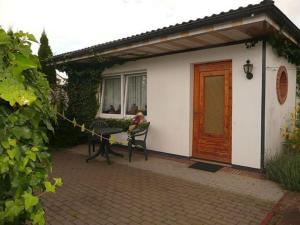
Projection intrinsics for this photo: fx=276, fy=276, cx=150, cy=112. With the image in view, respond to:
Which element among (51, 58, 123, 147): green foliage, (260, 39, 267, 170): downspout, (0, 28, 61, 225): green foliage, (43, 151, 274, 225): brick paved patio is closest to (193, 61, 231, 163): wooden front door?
(260, 39, 267, 170): downspout

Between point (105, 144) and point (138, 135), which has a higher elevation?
point (138, 135)

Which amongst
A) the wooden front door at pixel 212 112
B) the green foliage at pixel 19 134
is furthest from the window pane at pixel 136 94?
the green foliage at pixel 19 134

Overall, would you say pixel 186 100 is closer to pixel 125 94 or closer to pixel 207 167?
pixel 207 167

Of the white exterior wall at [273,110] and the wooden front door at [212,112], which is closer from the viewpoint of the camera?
the white exterior wall at [273,110]

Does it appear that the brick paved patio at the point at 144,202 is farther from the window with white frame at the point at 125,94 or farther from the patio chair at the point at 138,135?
the window with white frame at the point at 125,94

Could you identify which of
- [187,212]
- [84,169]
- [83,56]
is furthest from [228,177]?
[83,56]

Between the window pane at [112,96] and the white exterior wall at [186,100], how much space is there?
1.51 ft

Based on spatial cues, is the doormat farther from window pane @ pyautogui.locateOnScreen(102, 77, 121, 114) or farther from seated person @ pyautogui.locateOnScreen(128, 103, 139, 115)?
window pane @ pyautogui.locateOnScreen(102, 77, 121, 114)

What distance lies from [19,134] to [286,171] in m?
4.96

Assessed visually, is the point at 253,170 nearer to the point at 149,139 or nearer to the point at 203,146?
the point at 203,146

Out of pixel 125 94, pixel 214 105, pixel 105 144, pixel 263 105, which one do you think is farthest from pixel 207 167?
pixel 125 94

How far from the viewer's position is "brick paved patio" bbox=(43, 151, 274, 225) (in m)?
3.78

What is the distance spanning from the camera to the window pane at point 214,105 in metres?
6.60

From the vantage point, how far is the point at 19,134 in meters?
1.45
